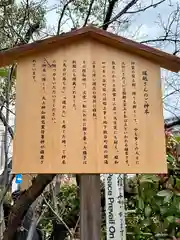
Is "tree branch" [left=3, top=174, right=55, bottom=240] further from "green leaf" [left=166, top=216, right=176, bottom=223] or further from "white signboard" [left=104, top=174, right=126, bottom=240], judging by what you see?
"green leaf" [left=166, top=216, right=176, bottom=223]

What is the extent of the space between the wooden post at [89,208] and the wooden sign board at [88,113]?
19 centimetres

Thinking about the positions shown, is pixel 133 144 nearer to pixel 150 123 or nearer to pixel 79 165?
pixel 150 123

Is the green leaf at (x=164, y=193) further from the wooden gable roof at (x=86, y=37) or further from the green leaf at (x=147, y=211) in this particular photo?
the wooden gable roof at (x=86, y=37)

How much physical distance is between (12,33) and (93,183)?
2.26 metres

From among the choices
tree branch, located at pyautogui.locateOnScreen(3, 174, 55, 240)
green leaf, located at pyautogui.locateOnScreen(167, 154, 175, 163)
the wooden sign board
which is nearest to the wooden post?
the wooden sign board

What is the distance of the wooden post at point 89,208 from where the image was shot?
1.71 metres

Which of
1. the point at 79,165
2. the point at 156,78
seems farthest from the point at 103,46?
the point at 79,165

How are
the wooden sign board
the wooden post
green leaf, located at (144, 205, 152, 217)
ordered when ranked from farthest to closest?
green leaf, located at (144, 205, 152, 217) < the wooden post < the wooden sign board

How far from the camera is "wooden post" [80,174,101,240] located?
5.60 feet

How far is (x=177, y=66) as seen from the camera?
177 cm

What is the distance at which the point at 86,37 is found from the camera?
173 cm

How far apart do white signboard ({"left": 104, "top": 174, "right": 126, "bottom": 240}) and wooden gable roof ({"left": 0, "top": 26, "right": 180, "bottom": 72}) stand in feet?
4.57

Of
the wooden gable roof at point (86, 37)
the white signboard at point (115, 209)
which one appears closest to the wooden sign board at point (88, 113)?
the wooden gable roof at point (86, 37)

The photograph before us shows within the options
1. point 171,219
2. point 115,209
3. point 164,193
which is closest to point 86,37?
point 164,193
